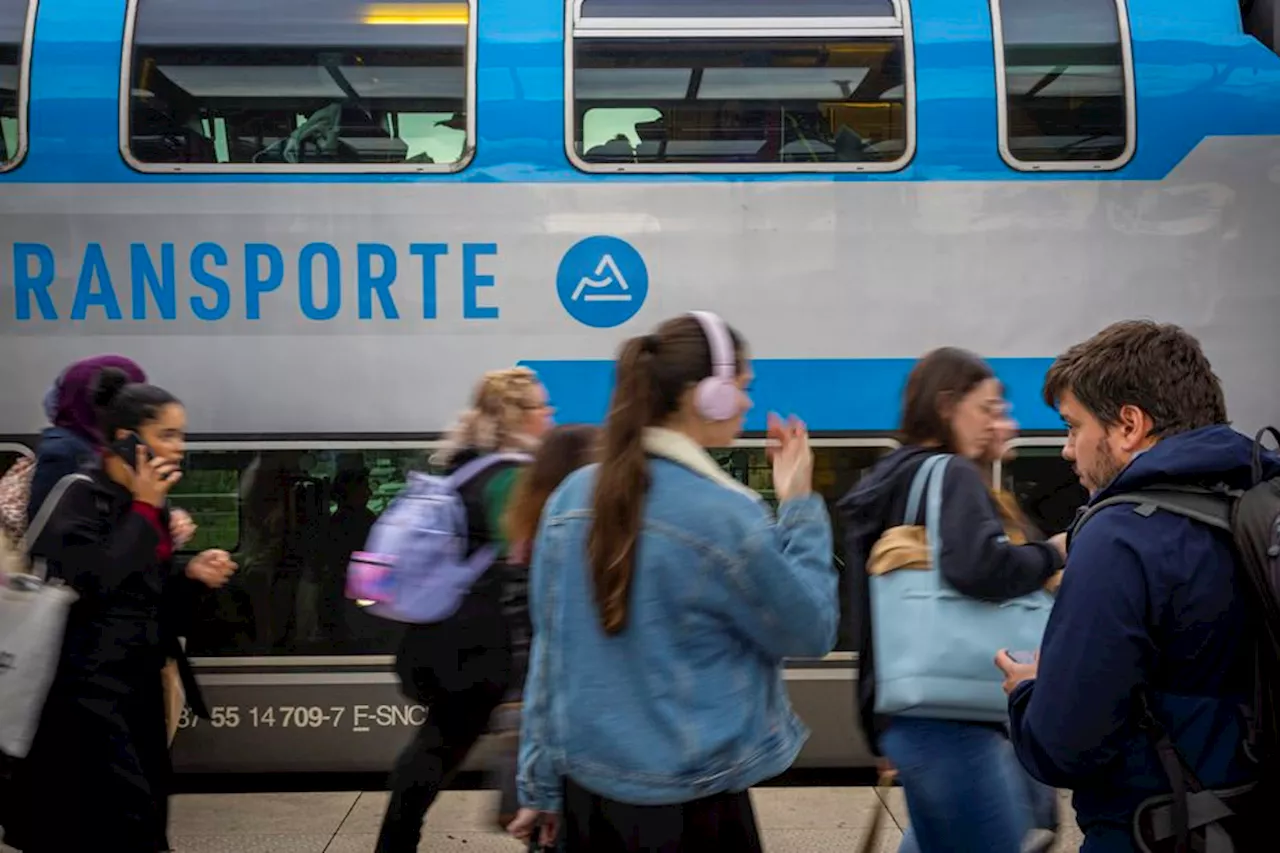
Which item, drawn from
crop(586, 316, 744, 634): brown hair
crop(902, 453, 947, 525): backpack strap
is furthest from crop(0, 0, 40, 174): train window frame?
crop(902, 453, 947, 525): backpack strap

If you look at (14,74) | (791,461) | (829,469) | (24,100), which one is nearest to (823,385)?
(829,469)

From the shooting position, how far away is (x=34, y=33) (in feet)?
16.7

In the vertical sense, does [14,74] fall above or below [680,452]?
above

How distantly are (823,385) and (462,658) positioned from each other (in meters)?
2.01

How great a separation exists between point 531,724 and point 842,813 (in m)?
3.03

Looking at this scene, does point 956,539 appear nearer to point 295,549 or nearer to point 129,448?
point 129,448

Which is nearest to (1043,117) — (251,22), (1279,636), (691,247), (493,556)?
(691,247)

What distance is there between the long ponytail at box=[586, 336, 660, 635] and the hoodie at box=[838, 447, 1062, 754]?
1054 mm

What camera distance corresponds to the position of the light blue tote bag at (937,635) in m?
3.01

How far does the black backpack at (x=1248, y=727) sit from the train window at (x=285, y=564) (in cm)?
370

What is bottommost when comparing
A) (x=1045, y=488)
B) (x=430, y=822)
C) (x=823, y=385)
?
(x=430, y=822)

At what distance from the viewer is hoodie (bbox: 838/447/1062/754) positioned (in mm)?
3020

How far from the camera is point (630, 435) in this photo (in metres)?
2.36

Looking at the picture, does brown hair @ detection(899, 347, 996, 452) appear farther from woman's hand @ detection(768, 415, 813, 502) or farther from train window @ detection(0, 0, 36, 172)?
train window @ detection(0, 0, 36, 172)
